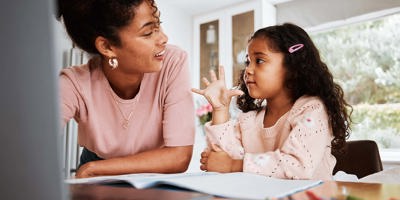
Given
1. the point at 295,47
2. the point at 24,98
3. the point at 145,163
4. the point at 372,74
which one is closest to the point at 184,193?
the point at 24,98

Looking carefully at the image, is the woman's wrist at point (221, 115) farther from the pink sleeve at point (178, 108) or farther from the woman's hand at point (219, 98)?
the pink sleeve at point (178, 108)

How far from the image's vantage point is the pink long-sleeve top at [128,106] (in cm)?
109

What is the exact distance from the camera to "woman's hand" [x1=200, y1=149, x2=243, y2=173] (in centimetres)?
98

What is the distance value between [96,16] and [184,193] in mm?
755

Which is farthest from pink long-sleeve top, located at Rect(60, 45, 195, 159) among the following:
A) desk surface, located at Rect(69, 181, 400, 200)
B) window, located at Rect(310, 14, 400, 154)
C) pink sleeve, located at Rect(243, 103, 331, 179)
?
window, located at Rect(310, 14, 400, 154)

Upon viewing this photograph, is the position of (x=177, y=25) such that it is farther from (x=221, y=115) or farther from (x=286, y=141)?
(x=286, y=141)

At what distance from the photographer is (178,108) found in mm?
1063

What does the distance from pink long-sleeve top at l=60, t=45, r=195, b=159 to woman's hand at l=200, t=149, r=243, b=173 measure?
7 cm

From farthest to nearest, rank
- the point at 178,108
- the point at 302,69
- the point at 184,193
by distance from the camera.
→ the point at 302,69
the point at 178,108
the point at 184,193

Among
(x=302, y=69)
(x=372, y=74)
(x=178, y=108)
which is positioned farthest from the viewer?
(x=372, y=74)

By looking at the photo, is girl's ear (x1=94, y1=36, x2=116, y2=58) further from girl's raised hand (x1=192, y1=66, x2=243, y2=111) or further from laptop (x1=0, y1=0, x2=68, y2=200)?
laptop (x1=0, y1=0, x2=68, y2=200)

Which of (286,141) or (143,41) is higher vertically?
(143,41)

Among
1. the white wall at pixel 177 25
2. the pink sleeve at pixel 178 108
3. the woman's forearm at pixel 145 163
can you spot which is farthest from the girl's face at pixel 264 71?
the white wall at pixel 177 25

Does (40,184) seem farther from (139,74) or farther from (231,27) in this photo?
(231,27)
